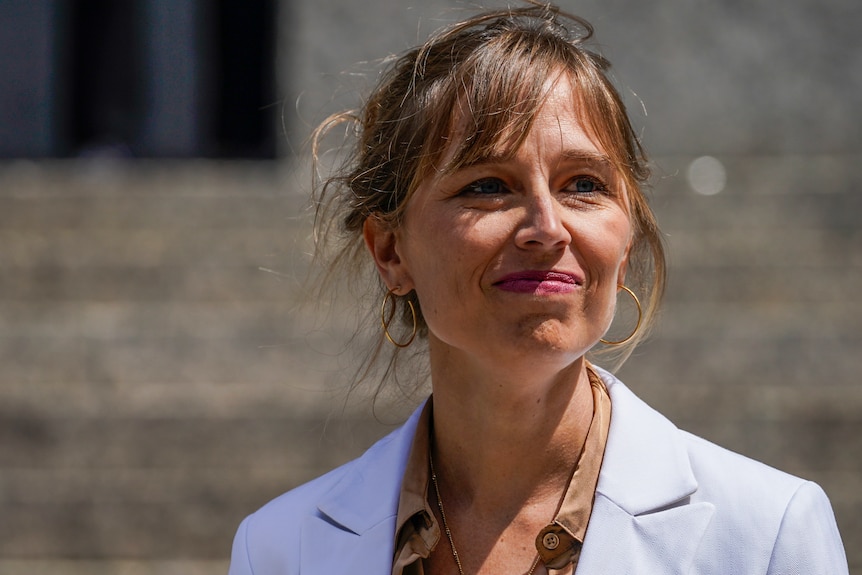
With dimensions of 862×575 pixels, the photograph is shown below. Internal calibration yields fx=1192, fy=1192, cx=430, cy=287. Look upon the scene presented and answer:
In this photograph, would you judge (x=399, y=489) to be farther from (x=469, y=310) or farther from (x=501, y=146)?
(x=501, y=146)

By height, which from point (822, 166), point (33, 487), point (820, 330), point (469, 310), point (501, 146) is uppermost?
point (501, 146)

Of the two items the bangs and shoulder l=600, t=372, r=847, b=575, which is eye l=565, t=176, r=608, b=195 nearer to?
the bangs

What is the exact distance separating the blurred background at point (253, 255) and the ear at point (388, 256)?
1935 mm

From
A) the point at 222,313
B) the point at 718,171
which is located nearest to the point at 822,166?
the point at 718,171

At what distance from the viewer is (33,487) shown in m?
5.10

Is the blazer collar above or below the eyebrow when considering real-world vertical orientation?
below

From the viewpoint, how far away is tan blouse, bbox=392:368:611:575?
1.99 m

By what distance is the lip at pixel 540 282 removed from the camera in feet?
6.29

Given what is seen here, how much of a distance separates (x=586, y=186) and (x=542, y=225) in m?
0.15

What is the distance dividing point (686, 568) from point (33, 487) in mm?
3849

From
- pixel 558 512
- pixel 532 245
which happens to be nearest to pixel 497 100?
pixel 532 245

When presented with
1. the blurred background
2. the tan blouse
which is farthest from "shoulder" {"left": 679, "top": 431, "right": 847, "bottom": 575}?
the blurred background

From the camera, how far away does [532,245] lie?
1925 millimetres

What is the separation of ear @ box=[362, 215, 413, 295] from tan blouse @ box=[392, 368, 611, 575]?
0.29m
